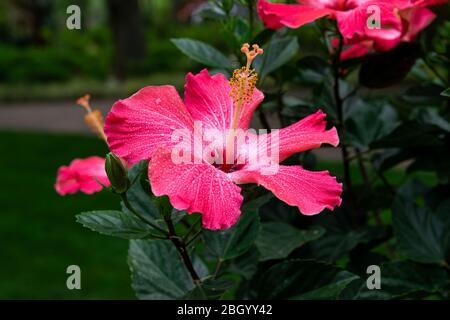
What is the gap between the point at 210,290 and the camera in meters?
0.68

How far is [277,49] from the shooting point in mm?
868

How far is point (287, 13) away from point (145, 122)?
18 cm

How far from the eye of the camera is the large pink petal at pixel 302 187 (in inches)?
22.3

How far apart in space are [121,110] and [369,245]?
0.44 m

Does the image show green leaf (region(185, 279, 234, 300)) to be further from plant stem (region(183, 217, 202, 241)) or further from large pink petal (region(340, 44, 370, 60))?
large pink petal (region(340, 44, 370, 60))

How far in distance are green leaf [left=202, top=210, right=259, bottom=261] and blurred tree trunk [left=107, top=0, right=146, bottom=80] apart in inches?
312

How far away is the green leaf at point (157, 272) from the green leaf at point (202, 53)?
0.22 meters

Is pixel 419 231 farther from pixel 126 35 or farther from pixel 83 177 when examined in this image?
pixel 126 35

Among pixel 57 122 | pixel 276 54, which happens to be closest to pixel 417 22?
pixel 276 54

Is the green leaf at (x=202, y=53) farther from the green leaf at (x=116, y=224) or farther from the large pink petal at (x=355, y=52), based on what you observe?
the green leaf at (x=116, y=224)

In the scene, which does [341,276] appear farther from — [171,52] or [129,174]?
[171,52]

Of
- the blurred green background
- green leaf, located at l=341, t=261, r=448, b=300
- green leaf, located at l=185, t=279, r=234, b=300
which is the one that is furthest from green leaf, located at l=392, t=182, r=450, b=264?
the blurred green background

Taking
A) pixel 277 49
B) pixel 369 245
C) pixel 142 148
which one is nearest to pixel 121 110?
pixel 142 148

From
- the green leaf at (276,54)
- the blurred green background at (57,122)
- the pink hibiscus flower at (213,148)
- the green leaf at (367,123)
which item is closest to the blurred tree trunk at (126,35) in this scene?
the blurred green background at (57,122)
